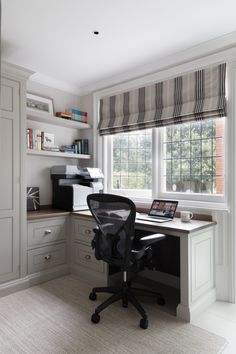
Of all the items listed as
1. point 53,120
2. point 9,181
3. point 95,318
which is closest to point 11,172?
point 9,181

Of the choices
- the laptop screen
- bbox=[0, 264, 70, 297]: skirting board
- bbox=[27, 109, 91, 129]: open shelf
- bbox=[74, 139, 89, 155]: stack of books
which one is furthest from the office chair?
bbox=[74, 139, 89, 155]: stack of books

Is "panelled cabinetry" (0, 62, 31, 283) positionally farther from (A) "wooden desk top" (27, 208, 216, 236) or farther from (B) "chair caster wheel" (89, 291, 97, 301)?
(B) "chair caster wheel" (89, 291, 97, 301)

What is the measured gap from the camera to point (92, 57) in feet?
9.36

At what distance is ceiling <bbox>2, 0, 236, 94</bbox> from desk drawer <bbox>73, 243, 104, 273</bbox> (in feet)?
7.12

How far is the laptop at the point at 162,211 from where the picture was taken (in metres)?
2.57

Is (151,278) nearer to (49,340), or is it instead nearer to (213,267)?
(213,267)

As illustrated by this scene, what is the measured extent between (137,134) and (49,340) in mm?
2436

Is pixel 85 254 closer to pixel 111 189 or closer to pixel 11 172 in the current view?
pixel 111 189

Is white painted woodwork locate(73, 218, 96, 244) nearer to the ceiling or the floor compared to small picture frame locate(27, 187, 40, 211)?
nearer to the floor

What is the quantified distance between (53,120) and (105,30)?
1.34 meters

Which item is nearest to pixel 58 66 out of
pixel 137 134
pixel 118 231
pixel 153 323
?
pixel 137 134

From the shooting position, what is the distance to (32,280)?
2756 mm

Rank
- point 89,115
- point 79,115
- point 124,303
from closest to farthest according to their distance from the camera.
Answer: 1. point 124,303
2. point 79,115
3. point 89,115

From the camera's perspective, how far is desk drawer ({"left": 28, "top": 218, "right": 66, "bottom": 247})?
279 cm
